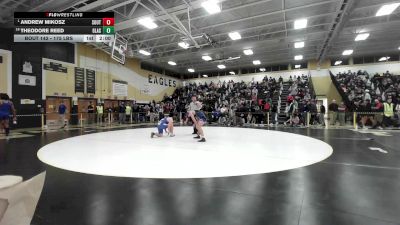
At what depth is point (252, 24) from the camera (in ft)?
47.1

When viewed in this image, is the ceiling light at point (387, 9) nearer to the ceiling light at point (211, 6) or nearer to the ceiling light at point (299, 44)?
the ceiling light at point (299, 44)

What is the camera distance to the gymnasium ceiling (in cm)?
1099

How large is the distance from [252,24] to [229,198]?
13547mm

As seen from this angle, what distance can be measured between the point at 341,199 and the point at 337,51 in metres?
21.3

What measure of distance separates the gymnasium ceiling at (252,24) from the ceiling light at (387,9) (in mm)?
344

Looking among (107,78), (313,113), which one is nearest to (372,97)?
(313,113)

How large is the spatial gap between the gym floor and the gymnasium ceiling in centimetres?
901

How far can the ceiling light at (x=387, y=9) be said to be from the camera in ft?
37.8

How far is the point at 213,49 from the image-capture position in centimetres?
1902

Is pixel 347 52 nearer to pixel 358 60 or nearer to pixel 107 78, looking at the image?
pixel 358 60

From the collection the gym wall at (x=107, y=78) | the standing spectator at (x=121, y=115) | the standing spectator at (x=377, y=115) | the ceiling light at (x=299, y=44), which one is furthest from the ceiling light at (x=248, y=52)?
the standing spectator at (x=121, y=115)

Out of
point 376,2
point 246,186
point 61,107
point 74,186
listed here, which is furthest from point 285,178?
point 61,107

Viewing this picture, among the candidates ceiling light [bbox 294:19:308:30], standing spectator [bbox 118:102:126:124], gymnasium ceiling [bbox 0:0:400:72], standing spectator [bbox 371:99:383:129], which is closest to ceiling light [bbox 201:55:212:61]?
gymnasium ceiling [bbox 0:0:400:72]
